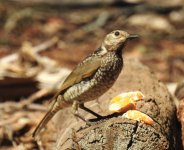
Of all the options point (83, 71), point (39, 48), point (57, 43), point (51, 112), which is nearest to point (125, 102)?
point (83, 71)

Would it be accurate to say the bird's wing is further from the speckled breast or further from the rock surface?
the rock surface

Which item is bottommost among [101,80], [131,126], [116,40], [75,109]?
[131,126]

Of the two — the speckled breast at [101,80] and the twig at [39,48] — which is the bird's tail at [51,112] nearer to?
the speckled breast at [101,80]

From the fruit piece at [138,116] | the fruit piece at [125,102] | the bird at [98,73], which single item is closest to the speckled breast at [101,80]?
the bird at [98,73]

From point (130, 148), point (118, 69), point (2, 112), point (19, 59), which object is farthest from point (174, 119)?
point (19, 59)

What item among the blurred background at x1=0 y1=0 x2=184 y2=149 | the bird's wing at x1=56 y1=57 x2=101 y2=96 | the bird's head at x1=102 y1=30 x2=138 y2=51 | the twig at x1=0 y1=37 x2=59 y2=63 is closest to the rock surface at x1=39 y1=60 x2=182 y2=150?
the bird's wing at x1=56 y1=57 x2=101 y2=96

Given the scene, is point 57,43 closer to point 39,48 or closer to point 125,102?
point 39,48
